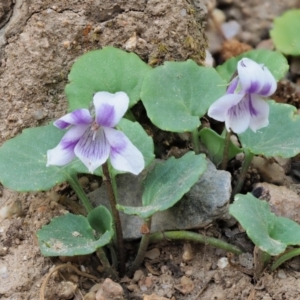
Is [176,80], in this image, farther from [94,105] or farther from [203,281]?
[203,281]

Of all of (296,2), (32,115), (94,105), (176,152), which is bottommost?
(296,2)

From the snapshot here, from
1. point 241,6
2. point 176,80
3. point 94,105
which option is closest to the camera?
point 94,105

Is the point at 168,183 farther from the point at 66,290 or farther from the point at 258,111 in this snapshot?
the point at 66,290

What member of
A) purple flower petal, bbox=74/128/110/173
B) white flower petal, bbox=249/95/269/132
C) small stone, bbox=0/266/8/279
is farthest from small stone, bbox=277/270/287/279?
small stone, bbox=0/266/8/279

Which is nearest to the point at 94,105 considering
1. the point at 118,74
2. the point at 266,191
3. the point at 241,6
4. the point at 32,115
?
the point at 118,74

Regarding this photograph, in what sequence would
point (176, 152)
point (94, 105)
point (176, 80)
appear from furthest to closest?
point (176, 152), point (176, 80), point (94, 105)

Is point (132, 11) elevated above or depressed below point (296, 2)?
above

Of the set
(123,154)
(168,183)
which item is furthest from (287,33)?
(123,154)
